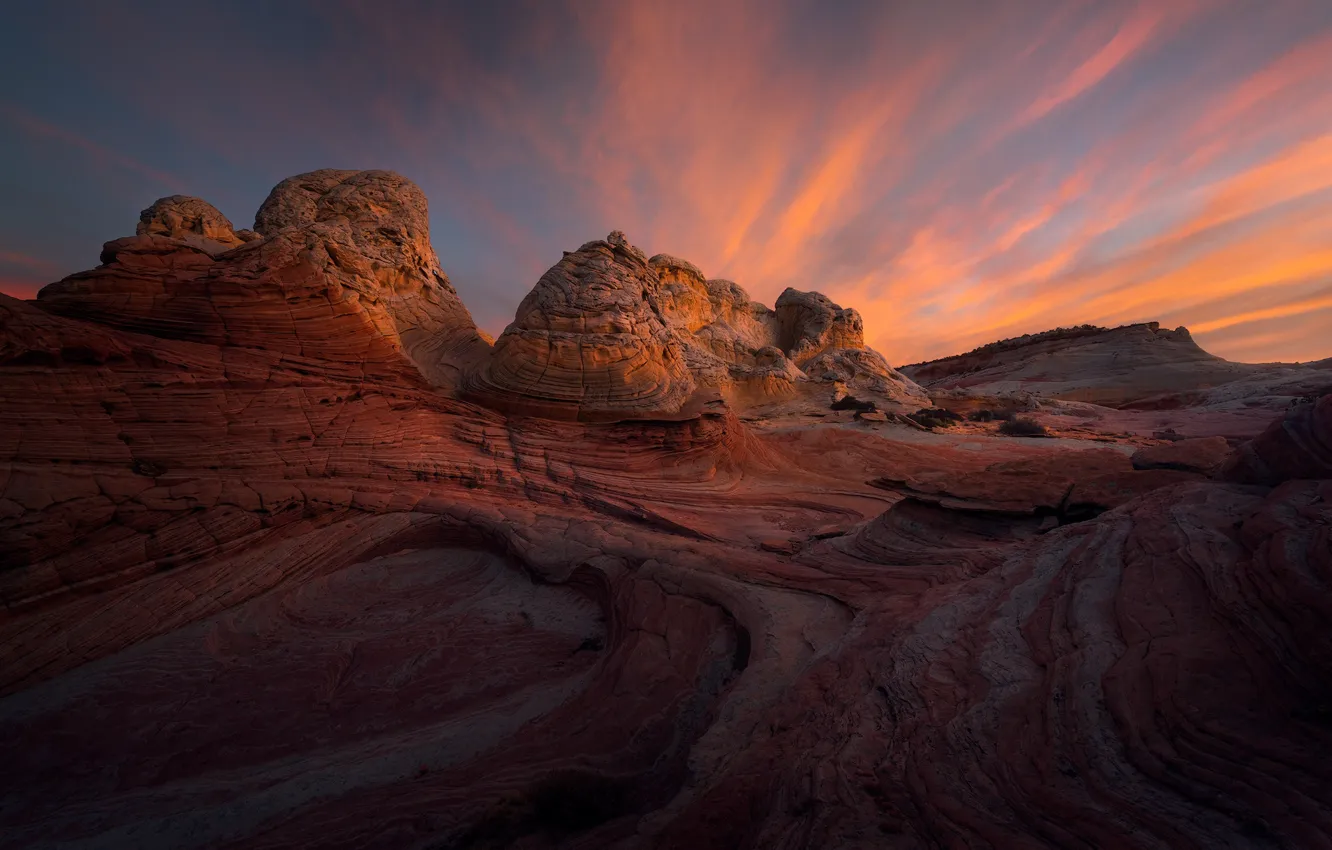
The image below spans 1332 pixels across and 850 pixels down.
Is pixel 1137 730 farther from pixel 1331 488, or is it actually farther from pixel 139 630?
Answer: pixel 139 630

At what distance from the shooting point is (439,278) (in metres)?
13.5

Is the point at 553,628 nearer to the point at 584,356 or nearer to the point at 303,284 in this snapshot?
the point at 584,356

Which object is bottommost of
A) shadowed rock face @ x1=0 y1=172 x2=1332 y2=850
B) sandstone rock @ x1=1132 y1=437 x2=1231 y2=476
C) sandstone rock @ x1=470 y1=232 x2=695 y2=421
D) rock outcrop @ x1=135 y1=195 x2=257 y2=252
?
shadowed rock face @ x1=0 y1=172 x2=1332 y2=850

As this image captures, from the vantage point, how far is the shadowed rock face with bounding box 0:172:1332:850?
2246 millimetres

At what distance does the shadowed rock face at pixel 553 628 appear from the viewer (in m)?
2.25

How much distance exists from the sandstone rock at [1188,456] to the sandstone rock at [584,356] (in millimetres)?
7890

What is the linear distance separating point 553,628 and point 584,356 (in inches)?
271

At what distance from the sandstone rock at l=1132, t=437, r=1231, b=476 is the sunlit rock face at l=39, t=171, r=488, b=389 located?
11455 millimetres

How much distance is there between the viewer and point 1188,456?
5.79m

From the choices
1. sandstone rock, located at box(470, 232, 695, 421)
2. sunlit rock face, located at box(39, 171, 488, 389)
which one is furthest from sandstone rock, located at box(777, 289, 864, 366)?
sunlit rock face, located at box(39, 171, 488, 389)

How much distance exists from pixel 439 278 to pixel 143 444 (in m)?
8.44

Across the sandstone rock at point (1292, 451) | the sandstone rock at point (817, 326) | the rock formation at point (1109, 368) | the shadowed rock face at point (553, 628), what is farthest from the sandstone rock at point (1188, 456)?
the rock formation at point (1109, 368)

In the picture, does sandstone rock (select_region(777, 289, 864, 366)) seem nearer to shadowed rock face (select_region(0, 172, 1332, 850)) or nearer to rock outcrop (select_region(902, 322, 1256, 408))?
rock outcrop (select_region(902, 322, 1256, 408))

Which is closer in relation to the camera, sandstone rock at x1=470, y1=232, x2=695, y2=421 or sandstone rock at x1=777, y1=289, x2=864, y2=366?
sandstone rock at x1=470, y1=232, x2=695, y2=421
